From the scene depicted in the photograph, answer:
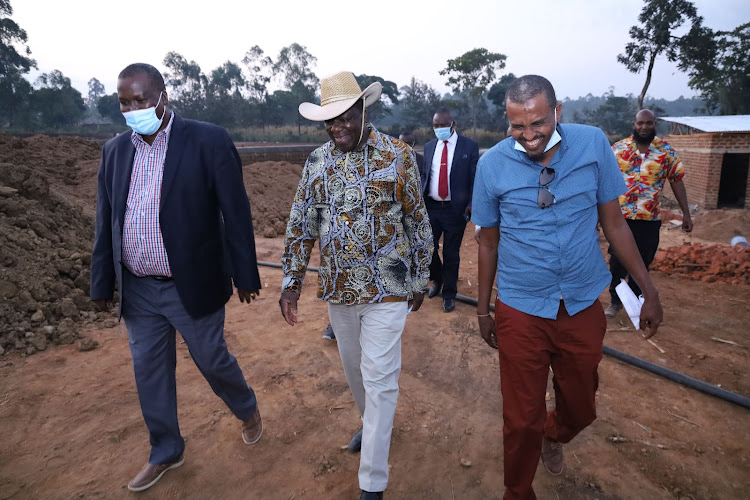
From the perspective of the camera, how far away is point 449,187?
5.04 meters

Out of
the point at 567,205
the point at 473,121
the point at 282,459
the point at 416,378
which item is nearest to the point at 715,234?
the point at 416,378

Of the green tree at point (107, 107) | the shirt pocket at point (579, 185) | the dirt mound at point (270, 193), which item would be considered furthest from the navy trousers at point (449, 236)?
the green tree at point (107, 107)

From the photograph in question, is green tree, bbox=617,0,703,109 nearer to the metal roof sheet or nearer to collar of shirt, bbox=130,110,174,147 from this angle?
the metal roof sheet

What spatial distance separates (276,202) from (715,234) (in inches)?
405

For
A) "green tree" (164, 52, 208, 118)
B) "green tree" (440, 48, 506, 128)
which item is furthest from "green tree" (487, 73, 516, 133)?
"green tree" (164, 52, 208, 118)

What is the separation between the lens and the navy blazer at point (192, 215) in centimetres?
235

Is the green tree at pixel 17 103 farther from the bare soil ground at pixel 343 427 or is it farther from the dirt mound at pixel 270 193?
the bare soil ground at pixel 343 427

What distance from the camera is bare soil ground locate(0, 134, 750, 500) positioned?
256 centimetres

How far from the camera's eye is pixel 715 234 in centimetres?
1010

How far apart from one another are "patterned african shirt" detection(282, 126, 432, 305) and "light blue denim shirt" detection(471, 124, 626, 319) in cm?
48

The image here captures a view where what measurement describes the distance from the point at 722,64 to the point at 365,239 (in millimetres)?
34078

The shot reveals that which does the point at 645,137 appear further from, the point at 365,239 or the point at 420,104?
the point at 420,104

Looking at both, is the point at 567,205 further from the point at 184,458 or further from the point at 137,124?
the point at 184,458

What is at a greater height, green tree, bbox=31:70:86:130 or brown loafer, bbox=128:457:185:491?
green tree, bbox=31:70:86:130
